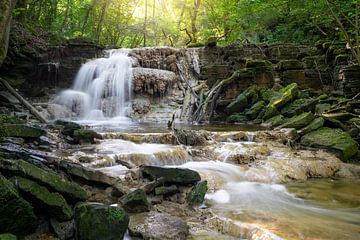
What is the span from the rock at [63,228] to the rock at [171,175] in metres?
1.65

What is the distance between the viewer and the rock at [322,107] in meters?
10.1

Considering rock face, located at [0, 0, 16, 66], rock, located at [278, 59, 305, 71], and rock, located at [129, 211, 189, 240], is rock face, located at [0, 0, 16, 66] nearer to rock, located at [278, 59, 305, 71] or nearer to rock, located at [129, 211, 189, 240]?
rock, located at [129, 211, 189, 240]

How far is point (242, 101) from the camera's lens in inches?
508

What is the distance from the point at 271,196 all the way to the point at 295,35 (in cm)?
1824

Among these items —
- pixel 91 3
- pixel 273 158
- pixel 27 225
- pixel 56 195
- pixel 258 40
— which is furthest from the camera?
pixel 258 40

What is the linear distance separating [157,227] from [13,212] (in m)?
1.54

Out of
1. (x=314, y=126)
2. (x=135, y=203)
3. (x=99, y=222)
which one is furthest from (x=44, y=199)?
(x=314, y=126)

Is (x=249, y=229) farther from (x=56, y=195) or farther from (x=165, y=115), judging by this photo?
(x=165, y=115)

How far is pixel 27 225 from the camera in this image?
307 cm

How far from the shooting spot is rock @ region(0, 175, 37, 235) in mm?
2834

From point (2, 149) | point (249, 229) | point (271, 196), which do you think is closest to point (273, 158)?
point (271, 196)

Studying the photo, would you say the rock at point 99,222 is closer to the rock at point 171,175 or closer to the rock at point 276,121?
the rock at point 171,175

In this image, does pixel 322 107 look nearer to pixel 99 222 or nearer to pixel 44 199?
pixel 99 222

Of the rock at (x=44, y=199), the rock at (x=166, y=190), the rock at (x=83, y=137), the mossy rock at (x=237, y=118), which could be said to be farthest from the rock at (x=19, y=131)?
the mossy rock at (x=237, y=118)
